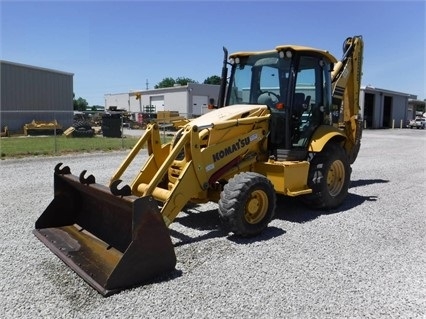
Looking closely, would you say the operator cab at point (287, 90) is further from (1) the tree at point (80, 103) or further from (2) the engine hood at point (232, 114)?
(1) the tree at point (80, 103)

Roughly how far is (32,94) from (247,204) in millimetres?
27418

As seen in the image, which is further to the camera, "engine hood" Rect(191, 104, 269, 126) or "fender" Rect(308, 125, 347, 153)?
"fender" Rect(308, 125, 347, 153)

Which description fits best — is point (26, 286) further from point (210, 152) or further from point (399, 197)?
point (399, 197)

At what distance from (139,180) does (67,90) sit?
93.5 ft

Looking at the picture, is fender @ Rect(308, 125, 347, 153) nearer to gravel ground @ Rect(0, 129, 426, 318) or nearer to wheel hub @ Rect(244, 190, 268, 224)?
gravel ground @ Rect(0, 129, 426, 318)

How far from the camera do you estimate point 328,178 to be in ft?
24.1

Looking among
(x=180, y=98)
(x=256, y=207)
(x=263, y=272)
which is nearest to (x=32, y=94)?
(x=180, y=98)

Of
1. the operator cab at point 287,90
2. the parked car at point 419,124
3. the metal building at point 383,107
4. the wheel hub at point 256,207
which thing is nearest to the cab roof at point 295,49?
the operator cab at point 287,90

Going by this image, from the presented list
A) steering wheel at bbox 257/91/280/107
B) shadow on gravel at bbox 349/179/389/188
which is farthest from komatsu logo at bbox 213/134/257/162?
shadow on gravel at bbox 349/179/389/188

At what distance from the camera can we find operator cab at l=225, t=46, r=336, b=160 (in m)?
6.73

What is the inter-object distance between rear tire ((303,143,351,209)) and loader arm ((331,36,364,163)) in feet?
4.20

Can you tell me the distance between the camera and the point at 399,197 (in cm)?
859

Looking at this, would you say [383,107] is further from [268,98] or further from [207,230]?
[207,230]

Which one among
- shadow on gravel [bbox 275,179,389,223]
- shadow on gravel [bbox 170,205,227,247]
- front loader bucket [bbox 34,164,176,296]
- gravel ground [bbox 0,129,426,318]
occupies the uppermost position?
front loader bucket [bbox 34,164,176,296]
